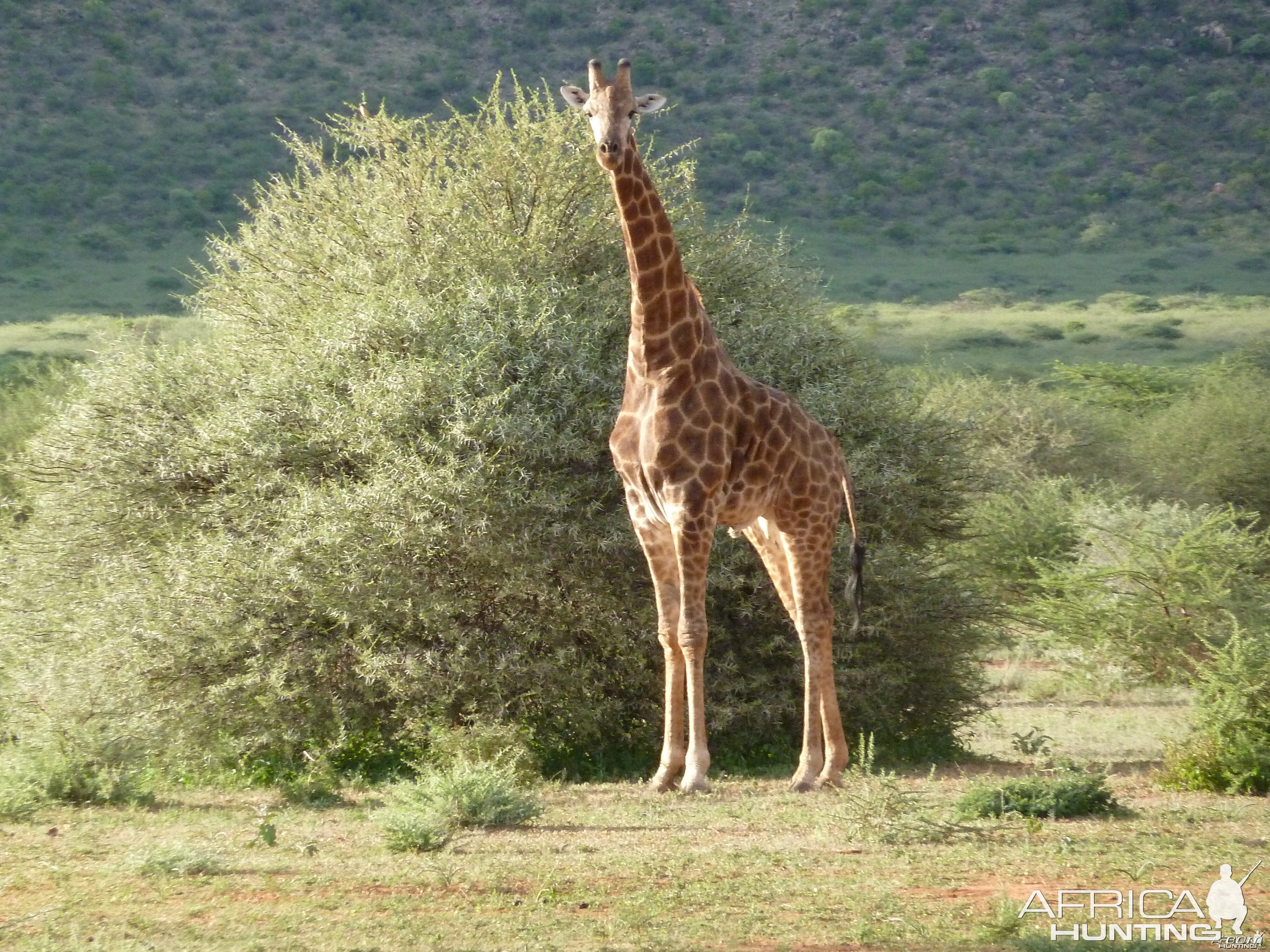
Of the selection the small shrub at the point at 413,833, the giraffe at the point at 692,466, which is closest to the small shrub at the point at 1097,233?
the giraffe at the point at 692,466

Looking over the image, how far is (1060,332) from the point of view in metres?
42.0

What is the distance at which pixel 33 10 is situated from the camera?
42000 millimetres

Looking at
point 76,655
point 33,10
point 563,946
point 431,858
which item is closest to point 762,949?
point 563,946

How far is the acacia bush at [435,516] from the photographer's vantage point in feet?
33.9

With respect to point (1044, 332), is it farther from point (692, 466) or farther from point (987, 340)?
point (692, 466)

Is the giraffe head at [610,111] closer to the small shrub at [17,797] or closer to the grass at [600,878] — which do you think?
the grass at [600,878]

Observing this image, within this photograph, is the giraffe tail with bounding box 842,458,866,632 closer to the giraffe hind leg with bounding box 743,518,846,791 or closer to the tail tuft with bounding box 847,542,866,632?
the tail tuft with bounding box 847,542,866,632

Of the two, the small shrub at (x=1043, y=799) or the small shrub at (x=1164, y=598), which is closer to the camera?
the small shrub at (x=1043, y=799)

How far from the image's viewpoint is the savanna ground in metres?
5.42

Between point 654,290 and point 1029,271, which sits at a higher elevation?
point 654,290

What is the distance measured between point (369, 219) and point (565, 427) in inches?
135

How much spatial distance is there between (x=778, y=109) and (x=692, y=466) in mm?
37222

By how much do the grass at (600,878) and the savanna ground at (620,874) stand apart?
2 centimetres

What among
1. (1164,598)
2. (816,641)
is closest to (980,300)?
(1164,598)
